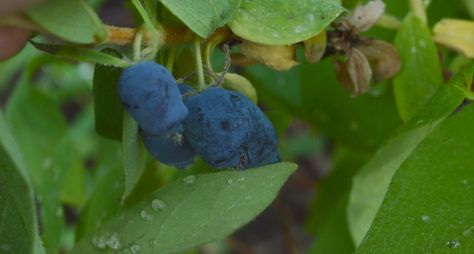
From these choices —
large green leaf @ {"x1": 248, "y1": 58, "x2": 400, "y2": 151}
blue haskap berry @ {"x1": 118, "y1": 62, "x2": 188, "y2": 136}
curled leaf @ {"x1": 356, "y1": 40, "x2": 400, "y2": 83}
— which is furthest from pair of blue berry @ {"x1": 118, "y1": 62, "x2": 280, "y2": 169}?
large green leaf @ {"x1": 248, "y1": 58, "x2": 400, "y2": 151}

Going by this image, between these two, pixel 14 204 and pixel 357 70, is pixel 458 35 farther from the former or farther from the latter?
pixel 14 204

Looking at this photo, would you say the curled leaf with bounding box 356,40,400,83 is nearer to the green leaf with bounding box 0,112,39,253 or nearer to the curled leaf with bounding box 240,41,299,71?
the curled leaf with bounding box 240,41,299,71

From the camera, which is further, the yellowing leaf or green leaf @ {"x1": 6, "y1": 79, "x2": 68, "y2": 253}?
green leaf @ {"x1": 6, "y1": 79, "x2": 68, "y2": 253}

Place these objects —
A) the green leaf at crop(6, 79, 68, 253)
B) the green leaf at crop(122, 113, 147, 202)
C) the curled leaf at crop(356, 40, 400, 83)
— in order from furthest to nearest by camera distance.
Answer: the green leaf at crop(6, 79, 68, 253) < the curled leaf at crop(356, 40, 400, 83) < the green leaf at crop(122, 113, 147, 202)

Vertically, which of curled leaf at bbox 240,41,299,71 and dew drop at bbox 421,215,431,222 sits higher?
curled leaf at bbox 240,41,299,71

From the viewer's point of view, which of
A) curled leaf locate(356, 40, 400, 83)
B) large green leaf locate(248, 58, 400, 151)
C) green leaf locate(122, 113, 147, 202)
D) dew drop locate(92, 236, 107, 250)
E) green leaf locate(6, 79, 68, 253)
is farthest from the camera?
green leaf locate(6, 79, 68, 253)

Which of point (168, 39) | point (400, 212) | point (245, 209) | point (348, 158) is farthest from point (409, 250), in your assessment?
point (348, 158)

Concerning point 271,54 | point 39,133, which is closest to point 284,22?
point 271,54
